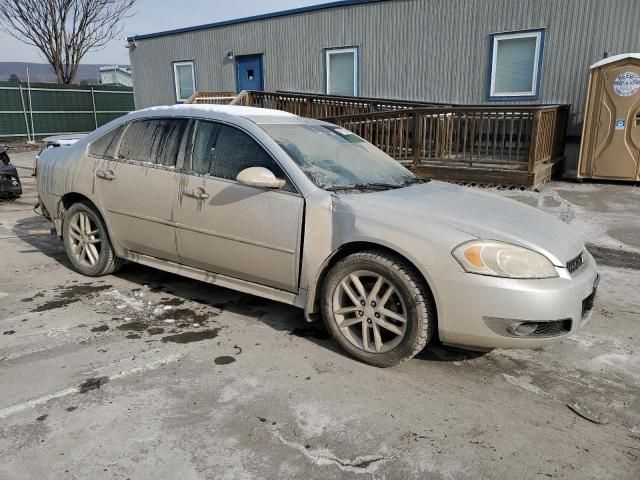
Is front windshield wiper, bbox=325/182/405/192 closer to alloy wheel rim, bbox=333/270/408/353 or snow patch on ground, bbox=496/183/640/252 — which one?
alloy wheel rim, bbox=333/270/408/353

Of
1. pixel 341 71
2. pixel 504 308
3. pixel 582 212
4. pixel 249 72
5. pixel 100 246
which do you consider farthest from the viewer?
pixel 249 72

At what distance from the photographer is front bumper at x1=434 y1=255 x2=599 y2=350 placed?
2.90 metres

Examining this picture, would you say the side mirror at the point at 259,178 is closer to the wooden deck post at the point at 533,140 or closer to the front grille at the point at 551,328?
the front grille at the point at 551,328

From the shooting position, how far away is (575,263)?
322 cm

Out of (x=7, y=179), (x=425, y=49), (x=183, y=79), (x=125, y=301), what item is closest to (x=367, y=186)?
(x=125, y=301)

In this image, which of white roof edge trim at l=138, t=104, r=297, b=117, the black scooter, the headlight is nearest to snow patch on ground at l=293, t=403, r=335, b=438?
the headlight

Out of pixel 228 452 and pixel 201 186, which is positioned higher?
pixel 201 186

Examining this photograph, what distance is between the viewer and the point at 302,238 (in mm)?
3504

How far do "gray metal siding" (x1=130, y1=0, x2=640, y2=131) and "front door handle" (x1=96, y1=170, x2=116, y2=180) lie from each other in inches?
395

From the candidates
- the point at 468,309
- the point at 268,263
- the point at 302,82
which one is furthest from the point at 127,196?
the point at 302,82

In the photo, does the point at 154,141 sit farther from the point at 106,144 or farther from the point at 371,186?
the point at 371,186

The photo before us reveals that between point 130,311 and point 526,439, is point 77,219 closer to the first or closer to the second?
point 130,311

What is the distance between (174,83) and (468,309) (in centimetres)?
1785

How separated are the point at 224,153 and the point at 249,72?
13527mm
